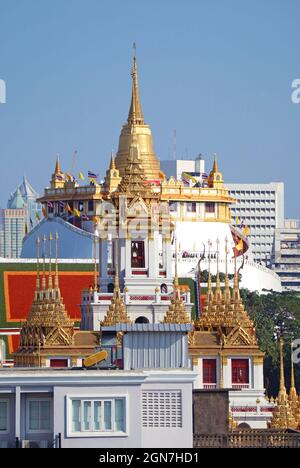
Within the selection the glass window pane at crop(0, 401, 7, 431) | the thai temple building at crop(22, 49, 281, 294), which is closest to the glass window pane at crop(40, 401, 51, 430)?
the glass window pane at crop(0, 401, 7, 431)

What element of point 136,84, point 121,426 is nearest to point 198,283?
point 136,84

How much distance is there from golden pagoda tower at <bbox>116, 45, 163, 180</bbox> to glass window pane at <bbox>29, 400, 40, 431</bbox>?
229 feet

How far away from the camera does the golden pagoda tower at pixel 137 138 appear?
119 metres

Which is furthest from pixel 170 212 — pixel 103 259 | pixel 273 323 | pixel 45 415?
pixel 45 415

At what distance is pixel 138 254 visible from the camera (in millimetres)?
87438

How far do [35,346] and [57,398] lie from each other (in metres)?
36.4

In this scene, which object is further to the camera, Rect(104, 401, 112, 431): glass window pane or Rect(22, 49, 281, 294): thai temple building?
Rect(22, 49, 281, 294): thai temple building

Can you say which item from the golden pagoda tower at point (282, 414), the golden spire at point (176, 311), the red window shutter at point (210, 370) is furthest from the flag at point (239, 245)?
the golden pagoda tower at point (282, 414)

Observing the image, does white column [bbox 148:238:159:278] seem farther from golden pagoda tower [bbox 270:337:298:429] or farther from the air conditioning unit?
the air conditioning unit

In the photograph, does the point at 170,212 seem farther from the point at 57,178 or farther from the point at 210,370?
the point at 210,370

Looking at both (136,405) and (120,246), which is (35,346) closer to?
(120,246)

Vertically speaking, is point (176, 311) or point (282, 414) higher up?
point (176, 311)

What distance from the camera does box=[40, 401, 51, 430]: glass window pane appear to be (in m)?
47.2

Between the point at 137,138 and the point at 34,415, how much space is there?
89392 millimetres
